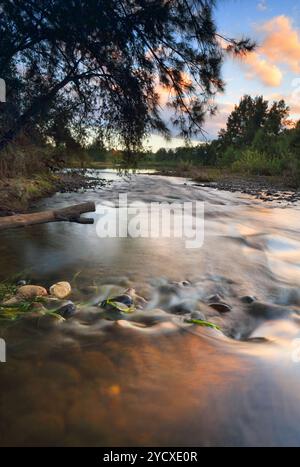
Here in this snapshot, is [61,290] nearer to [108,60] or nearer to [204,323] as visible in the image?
[204,323]

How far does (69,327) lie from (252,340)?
4.26ft

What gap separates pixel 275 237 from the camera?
589cm

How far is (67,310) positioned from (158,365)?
0.93 meters

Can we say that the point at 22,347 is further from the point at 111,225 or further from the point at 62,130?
the point at 62,130

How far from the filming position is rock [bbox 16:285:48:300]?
2.58m

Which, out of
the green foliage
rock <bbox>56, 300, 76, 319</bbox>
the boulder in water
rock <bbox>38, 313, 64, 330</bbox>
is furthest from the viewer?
the green foliage

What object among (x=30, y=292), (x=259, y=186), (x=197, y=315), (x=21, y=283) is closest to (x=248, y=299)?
(x=197, y=315)

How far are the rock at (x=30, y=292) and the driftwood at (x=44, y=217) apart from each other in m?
2.05

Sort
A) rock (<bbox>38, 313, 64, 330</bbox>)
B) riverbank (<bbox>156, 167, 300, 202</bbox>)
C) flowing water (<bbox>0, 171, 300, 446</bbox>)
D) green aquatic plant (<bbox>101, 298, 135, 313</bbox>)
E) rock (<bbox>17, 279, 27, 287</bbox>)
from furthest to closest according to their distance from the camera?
riverbank (<bbox>156, 167, 300, 202</bbox>) → rock (<bbox>17, 279, 27, 287</bbox>) → green aquatic plant (<bbox>101, 298, 135, 313</bbox>) → rock (<bbox>38, 313, 64, 330</bbox>) → flowing water (<bbox>0, 171, 300, 446</bbox>)

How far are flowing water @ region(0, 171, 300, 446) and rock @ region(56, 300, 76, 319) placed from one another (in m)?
0.06

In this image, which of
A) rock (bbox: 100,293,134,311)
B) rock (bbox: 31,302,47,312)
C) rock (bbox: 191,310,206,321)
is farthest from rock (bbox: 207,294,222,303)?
rock (bbox: 31,302,47,312)

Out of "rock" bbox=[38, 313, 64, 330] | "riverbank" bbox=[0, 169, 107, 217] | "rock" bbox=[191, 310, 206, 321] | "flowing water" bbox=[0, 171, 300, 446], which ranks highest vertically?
"riverbank" bbox=[0, 169, 107, 217]

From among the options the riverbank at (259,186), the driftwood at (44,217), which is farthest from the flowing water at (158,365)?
the riverbank at (259,186)

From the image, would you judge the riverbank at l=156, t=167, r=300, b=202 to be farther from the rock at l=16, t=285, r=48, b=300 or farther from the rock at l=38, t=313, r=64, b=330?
the rock at l=38, t=313, r=64, b=330
